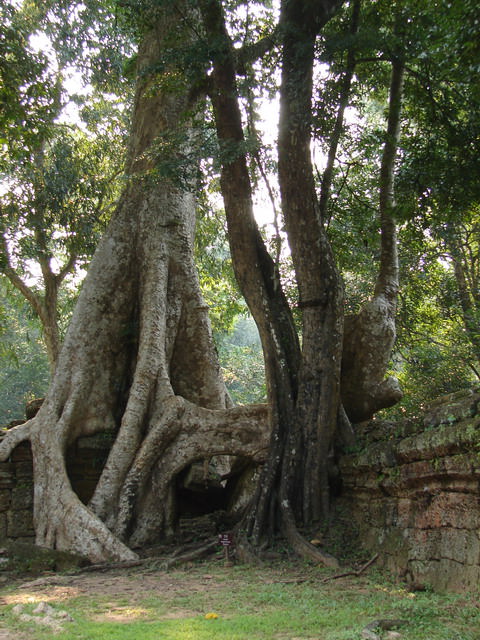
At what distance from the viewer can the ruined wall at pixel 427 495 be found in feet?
12.0

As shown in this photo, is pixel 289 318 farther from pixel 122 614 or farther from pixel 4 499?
pixel 4 499

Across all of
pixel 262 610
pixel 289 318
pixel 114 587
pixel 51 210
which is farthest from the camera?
pixel 51 210

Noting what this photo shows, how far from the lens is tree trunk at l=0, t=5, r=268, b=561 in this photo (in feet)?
20.7

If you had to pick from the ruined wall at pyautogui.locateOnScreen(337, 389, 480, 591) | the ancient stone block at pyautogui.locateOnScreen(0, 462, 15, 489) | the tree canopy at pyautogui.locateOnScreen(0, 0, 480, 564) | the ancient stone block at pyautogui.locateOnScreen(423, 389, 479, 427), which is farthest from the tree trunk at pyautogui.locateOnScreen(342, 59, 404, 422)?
the ancient stone block at pyautogui.locateOnScreen(0, 462, 15, 489)

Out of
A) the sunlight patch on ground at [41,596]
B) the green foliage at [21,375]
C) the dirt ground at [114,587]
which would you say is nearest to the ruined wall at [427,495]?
the dirt ground at [114,587]

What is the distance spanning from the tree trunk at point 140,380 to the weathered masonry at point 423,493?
1.55 metres

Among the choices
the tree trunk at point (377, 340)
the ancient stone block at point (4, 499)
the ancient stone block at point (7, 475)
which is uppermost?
the tree trunk at point (377, 340)

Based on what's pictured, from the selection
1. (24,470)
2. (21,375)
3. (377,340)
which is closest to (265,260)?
(377,340)

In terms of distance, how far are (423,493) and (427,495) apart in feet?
0.14

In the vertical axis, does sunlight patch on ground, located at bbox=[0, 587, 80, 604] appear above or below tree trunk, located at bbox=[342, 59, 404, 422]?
below

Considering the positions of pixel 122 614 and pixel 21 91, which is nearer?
pixel 122 614

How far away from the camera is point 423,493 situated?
4.24 meters

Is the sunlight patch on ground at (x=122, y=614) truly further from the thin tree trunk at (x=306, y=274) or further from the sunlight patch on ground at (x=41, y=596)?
the thin tree trunk at (x=306, y=274)

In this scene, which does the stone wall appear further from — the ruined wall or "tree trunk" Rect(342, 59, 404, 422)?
the ruined wall
